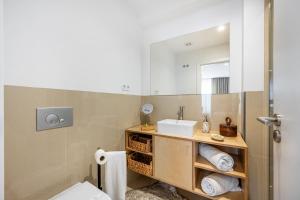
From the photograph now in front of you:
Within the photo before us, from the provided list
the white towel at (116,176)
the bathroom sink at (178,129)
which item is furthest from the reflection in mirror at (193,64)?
the white towel at (116,176)

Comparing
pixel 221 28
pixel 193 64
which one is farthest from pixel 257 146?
pixel 221 28

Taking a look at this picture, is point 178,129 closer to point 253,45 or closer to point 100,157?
point 100,157

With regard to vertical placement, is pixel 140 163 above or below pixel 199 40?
below

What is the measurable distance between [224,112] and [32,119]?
1619 mm

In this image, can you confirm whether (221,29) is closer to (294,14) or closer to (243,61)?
(243,61)

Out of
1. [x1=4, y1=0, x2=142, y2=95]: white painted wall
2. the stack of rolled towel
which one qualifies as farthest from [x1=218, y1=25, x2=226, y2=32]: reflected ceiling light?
the stack of rolled towel

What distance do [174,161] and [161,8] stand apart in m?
1.69

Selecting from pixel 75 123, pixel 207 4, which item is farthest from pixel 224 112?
pixel 75 123

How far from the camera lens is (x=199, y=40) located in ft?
5.41

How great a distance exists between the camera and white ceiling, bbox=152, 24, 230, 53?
4.95 feet

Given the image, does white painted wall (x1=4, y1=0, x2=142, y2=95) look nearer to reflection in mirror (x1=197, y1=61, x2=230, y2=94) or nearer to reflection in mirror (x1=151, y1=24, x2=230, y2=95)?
reflection in mirror (x1=151, y1=24, x2=230, y2=95)

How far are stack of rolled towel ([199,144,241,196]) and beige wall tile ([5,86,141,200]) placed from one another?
3.10 feet

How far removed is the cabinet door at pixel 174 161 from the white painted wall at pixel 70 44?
781mm

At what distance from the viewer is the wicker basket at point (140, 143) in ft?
4.96
